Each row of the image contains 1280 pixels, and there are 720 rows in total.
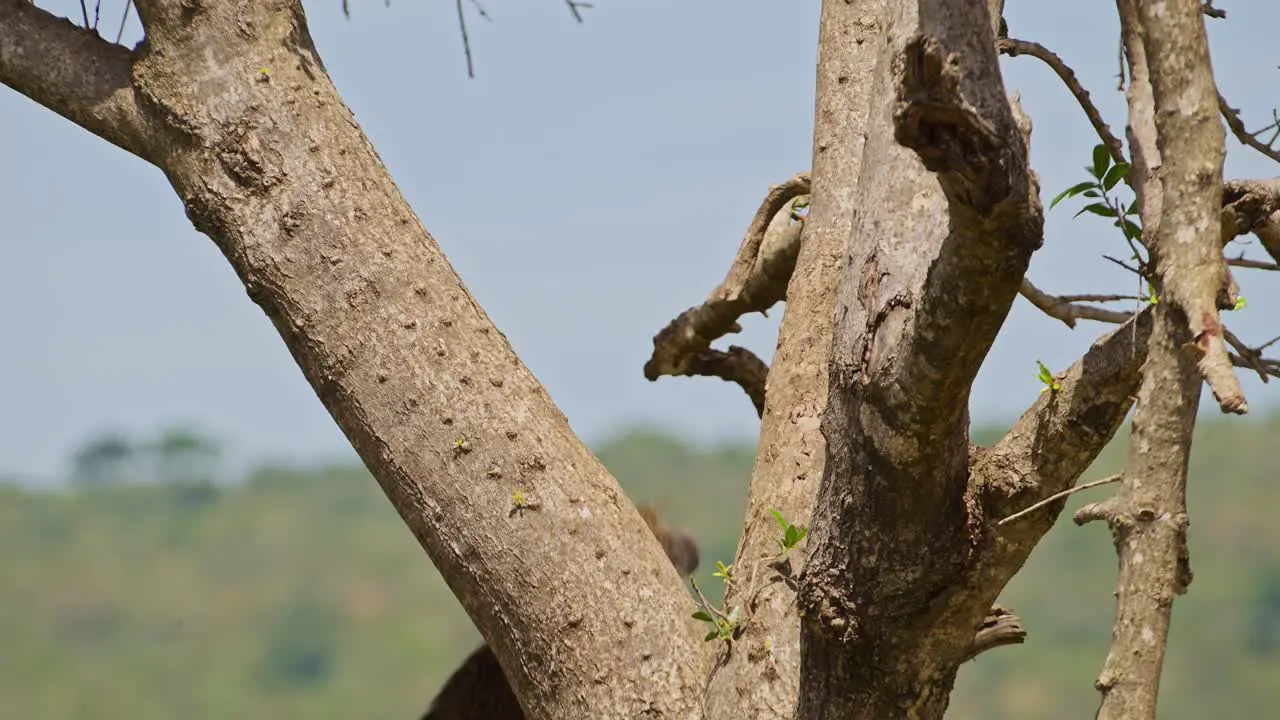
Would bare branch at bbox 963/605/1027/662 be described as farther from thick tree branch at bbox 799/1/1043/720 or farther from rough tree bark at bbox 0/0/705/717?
rough tree bark at bbox 0/0/705/717

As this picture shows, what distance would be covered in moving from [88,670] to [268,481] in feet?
67.4

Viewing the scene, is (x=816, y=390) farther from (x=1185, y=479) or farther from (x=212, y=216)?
(x=1185, y=479)

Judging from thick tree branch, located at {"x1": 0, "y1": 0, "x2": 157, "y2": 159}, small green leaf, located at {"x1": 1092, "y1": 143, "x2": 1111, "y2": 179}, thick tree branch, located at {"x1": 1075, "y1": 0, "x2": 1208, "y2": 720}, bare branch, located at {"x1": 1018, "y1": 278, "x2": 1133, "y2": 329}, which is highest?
bare branch, located at {"x1": 1018, "y1": 278, "x2": 1133, "y2": 329}

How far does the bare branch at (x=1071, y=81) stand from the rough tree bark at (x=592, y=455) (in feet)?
1.20

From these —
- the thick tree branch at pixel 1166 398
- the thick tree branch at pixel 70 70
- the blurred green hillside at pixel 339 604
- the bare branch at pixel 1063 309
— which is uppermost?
the blurred green hillside at pixel 339 604

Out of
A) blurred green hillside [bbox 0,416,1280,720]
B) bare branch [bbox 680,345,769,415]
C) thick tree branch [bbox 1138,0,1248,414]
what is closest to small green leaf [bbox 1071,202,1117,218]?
thick tree branch [bbox 1138,0,1248,414]

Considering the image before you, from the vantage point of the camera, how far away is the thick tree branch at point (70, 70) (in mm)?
2932

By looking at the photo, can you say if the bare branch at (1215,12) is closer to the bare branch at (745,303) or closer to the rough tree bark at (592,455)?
the rough tree bark at (592,455)

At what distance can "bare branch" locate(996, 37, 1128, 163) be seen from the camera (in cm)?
252

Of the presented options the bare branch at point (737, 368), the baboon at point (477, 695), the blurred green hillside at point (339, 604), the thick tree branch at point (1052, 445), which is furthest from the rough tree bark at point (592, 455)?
the blurred green hillside at point (339, 604)

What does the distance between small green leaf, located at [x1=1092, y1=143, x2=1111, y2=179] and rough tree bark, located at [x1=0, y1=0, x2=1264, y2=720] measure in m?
0.32

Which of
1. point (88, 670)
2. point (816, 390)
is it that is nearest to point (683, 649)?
point (816, 390)

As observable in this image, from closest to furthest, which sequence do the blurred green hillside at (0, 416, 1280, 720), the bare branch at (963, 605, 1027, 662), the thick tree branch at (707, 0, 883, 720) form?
the thick tree branch at (707, 0, 883, 720) → the bare branch at (963, 605, 1027, 662) → the blurred green hillside at (0, 416, 1280, 720)

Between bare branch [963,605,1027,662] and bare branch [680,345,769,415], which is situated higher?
bare branch [680,345,769,415]
